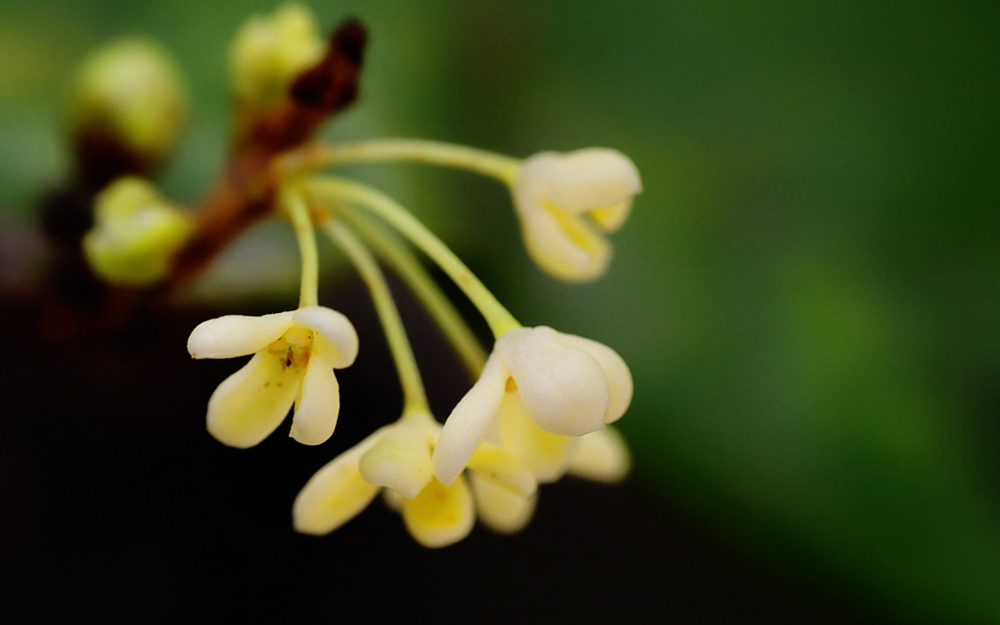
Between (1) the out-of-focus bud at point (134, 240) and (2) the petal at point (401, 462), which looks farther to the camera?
(1) the out-of-focus bud at point (134, 240)

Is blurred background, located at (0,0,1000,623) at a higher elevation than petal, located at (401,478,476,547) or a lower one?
higher

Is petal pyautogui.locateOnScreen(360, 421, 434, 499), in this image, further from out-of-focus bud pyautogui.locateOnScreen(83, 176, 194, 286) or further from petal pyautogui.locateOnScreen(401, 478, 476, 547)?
out-of-focus bud pyautogui.locateOnScreen(83, 176, 194, 286)

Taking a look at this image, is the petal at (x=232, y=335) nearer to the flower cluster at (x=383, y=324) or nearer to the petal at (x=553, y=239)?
the flower cluster at (x=383, y=324)

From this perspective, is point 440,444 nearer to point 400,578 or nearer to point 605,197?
point 605,197

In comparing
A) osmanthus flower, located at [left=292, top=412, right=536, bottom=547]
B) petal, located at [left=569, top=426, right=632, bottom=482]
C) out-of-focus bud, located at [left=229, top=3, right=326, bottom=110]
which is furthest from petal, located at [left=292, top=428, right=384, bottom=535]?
out-of-focus bud, located at [left=229, top=3, right=326, bottom=110]

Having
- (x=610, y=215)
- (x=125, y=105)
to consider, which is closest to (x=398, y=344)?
(x=610, y=215)

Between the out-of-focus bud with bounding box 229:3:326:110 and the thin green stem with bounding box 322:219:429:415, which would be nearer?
the thin green stem with bounding box 322:219:429:415

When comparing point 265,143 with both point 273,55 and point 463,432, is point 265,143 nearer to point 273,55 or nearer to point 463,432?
point 273,55

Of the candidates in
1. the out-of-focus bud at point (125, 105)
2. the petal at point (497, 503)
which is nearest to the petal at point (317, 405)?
the petal at point (497, 503)
